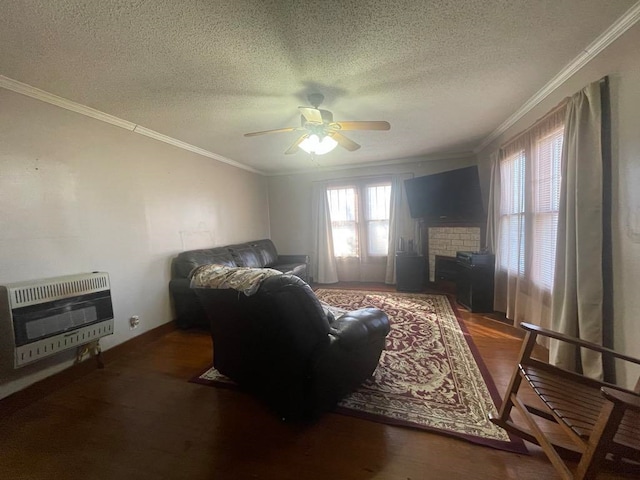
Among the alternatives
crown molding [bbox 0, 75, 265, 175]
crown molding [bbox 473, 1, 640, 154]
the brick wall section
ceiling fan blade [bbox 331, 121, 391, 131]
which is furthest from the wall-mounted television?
crown molding [bbox 0, 75, 265, 175]

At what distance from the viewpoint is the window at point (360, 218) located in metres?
4.86

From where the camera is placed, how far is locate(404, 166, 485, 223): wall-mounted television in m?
3.65

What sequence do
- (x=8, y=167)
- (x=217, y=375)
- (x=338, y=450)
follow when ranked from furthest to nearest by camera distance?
(x=217, y=375)
(x=8, y=167)
(x=338, y=450)

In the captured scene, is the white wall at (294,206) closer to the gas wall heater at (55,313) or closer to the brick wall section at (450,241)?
the brick wall section at (450,241)

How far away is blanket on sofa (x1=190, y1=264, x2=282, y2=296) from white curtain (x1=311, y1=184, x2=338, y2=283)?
335cm

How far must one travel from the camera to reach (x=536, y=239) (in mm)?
2439

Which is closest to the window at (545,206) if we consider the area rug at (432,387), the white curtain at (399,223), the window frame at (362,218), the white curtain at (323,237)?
the area rug at (432,387)

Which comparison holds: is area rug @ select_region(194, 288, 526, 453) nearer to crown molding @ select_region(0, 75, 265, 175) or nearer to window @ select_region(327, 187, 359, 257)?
window @ select_region(327, 187, 359, 257)

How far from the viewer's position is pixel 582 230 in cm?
170

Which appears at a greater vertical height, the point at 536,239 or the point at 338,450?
the point at 536,239

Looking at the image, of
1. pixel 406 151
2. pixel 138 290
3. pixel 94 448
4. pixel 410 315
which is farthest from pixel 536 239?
pixel 138 290

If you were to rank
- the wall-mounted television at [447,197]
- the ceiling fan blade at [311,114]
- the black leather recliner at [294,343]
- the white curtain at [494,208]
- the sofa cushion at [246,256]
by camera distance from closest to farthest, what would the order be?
the black leather recliner at [294,343] < the ceiling fan blade at [311,114] < the white curtain at [494,208] < the wall-mounted television at [447,197] < the sofa cushion at [246,256]

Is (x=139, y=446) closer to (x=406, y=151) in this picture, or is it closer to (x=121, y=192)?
(x=121, y=192)

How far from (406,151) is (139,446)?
4.47 metres
